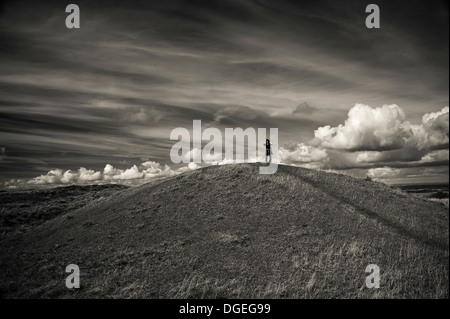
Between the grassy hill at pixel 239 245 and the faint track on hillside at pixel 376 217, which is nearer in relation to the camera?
the grassy hill at pixel 239 245

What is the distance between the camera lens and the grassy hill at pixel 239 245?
1406 cm

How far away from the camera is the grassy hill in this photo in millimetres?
14062

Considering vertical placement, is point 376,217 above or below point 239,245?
above

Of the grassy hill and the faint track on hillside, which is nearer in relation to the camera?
the grassy hill

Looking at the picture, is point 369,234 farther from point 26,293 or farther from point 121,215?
point 26,293

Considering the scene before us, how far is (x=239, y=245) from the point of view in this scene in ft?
56.6

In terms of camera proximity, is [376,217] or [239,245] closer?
[239,245]
